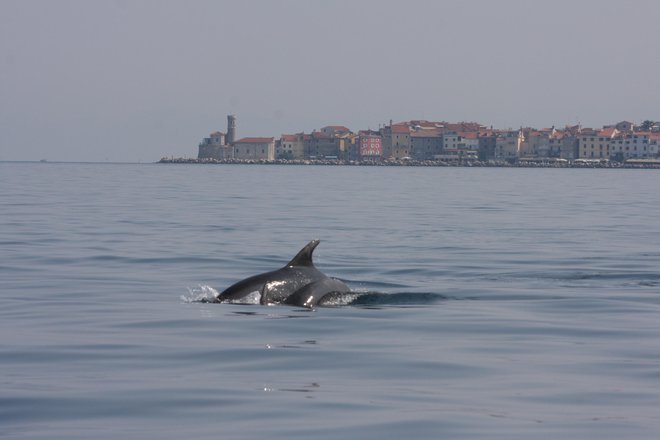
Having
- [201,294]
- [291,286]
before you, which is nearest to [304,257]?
[291,286]

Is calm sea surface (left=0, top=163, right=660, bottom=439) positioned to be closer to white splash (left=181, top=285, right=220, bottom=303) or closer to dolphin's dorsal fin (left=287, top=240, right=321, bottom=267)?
white splash (left=181, top=285, right=220, bottom=303)

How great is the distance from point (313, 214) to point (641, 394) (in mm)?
32548

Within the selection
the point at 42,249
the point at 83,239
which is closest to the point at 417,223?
the point at 83,239

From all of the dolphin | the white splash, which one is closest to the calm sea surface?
the white splash

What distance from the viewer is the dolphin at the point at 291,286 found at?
1623 centimetres

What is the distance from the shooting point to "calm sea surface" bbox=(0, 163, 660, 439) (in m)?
9.27

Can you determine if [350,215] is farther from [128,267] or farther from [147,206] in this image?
[128,267]

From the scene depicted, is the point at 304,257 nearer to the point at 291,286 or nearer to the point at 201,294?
the point at 291,286

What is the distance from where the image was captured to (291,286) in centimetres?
1648

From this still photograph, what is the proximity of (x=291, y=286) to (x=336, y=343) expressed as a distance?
136 inches

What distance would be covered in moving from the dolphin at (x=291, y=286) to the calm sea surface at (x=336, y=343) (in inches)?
15.0

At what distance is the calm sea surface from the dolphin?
0.38 metres

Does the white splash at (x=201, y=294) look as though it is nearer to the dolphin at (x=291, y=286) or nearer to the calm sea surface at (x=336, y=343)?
the calm sea surface at (x=336, y=343)

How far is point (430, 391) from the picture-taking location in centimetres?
1038
